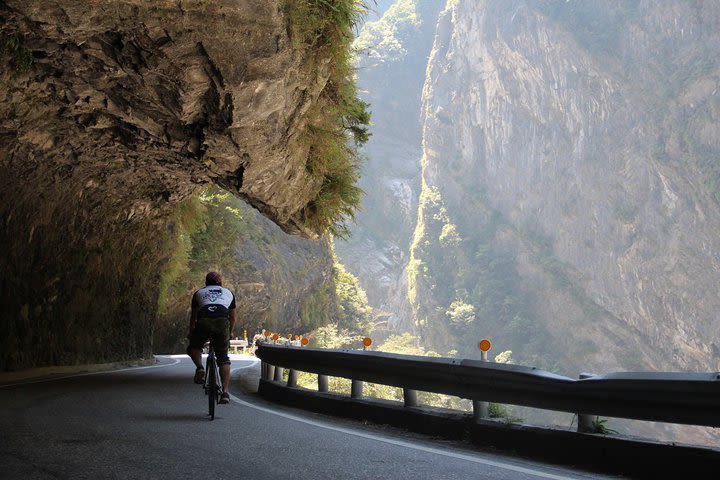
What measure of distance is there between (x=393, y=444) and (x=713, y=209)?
75806 millimetres

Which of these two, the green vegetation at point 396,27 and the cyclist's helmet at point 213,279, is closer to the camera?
the cyclist's helmet at point 213,279

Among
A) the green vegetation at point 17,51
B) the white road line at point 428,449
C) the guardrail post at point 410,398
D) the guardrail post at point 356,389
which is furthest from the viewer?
the guardrail post at point 356,389

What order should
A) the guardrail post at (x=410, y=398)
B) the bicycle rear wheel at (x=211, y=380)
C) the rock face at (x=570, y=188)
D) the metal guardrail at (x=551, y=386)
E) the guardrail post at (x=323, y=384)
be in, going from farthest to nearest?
1. the rock face at (x=570, y=188)
2. the guardrail post at (x=323, y=384)
3. the bicycle rear wheel at (x=211, y=380)
4. the guardrail post at (x=410, y=398)
5. the metal guardrail at (x=551, y=386)

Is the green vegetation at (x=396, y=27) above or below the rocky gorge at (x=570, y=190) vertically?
above

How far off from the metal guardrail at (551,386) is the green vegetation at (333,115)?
4.20m

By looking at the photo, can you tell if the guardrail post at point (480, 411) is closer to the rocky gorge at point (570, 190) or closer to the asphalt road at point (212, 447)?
the asphalt road at point (212, 447)

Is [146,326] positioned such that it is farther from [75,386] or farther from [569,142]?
[569,142]

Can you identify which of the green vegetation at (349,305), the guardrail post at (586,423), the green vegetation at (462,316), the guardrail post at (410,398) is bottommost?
the guardrail post at (586,423)

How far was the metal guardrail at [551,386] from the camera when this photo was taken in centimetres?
467

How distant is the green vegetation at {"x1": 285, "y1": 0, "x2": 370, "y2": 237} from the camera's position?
9.56 metres

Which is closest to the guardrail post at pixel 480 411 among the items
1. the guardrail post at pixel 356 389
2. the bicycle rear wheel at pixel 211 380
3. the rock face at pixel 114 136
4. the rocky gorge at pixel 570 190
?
the guardrail post at pixel 356 389

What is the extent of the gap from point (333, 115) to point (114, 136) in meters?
3.69

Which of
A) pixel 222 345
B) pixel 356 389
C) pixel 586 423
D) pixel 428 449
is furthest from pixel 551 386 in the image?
pixel 222 345

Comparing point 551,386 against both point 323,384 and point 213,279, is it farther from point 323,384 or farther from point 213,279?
point 323,384
